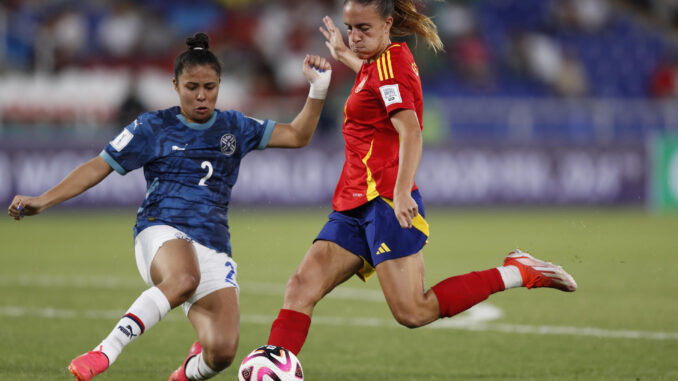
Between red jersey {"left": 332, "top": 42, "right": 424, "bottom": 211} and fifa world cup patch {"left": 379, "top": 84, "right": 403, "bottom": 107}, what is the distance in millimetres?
14

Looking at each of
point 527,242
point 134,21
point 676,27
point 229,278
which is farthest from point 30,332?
point 676,27

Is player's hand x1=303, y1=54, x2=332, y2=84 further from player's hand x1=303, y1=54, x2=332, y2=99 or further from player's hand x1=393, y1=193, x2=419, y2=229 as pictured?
player's hand x1=393, y1=193, x2=419, y2=229

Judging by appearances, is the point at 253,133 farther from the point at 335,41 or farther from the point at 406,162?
the point at 406,162

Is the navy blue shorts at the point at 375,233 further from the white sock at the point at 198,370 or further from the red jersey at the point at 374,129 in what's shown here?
the white sock at the point at 198,370

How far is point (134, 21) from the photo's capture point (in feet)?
68.0

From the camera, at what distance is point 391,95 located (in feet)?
15.8

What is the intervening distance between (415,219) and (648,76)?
60.0 feet

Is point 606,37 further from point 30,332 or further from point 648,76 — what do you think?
point 30,332

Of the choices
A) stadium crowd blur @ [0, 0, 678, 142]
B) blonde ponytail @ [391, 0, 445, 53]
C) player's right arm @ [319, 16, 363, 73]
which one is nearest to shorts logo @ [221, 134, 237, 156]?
player's right arm @ [319, 16, 363, 73]

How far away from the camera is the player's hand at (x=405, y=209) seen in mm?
4602

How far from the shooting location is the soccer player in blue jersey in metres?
4.91

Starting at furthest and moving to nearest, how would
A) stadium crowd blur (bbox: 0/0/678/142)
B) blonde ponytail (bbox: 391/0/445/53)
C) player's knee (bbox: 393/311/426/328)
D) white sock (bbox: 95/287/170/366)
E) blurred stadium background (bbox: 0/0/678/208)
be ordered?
stadium crowd blur (bbox: 0/0/678/142) → blurred stadium background (bbox: 0/0/678/208) → blonde ponytail (bbox: 391/0/445/53) → player's knee (bbox: 393/311/426/328) → white sock (bbox: 95/287/170/366)

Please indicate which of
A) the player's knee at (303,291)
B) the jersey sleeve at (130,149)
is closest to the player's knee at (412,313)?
the player's knee at (303,291)

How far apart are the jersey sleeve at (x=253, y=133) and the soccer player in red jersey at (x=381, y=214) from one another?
0.50 meters
